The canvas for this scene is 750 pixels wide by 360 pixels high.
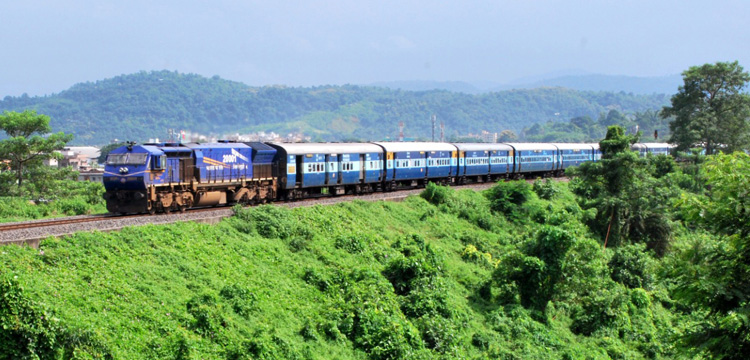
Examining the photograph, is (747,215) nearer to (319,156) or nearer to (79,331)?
(79,331)

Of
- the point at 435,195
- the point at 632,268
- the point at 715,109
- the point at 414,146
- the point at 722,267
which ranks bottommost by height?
the point at 632,268

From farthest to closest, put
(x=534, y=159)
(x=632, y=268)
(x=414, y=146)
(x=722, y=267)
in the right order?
(x=534, y=159), (x=414, y=146), (x=632, y=268), (x=722, y=267)

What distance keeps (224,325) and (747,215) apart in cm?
1172

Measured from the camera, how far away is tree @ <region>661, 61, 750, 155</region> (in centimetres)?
6044

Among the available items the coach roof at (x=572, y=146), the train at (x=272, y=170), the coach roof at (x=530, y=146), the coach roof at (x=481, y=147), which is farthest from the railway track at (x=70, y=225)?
the coach roof at (x=572, y=146)

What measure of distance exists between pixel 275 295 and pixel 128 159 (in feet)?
35.8

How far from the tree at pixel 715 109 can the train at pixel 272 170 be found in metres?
19.6

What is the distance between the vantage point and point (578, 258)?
1065 inches

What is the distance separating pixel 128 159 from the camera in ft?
87.7

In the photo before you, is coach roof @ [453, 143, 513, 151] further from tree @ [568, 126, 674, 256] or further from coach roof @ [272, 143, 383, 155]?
coach roof @ [272, 143, 383, 155]

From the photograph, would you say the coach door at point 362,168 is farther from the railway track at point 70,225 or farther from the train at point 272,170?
the railway track at point 70,225

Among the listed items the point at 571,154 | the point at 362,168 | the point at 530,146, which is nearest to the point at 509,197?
the point at 362,168

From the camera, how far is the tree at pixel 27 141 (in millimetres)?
39281

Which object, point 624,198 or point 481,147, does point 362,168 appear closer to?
point 481,147
